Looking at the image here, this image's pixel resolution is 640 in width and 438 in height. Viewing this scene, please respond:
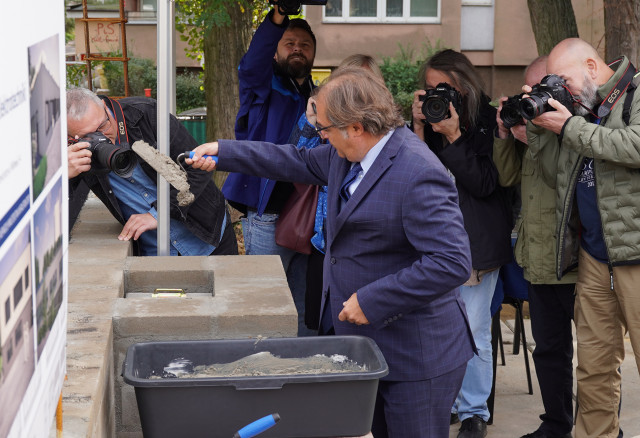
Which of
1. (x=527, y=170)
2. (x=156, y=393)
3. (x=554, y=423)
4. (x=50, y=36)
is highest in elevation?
(x=50, y=36)

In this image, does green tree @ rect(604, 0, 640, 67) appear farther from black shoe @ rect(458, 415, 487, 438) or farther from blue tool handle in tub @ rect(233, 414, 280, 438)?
blue tool handle in tub @ rect(233, 414, 280, 438)

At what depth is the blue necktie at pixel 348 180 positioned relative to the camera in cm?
262

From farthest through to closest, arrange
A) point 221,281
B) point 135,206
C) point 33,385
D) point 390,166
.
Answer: point 135,206
point 221,281
point 390,166
point 33,385

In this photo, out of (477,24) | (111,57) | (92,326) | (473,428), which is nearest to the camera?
(92,326)

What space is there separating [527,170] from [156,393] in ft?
7.62

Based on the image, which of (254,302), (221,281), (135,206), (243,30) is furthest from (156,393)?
(243,30)

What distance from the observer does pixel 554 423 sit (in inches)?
153

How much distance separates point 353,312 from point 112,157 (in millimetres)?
1164

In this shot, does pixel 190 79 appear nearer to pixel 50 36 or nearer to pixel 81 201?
pixel 81 201

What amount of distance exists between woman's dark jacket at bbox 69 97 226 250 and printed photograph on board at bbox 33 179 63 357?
1967mm

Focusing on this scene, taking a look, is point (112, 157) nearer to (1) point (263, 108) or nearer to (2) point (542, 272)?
(1) point (263, 108)

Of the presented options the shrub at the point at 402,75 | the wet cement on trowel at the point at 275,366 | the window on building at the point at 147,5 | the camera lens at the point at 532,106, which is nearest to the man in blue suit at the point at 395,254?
the wet cement on trowel at the point at 275,366

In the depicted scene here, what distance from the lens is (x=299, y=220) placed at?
3.79 meters

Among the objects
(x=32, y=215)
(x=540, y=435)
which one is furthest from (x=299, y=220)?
(x=32, y=215)
